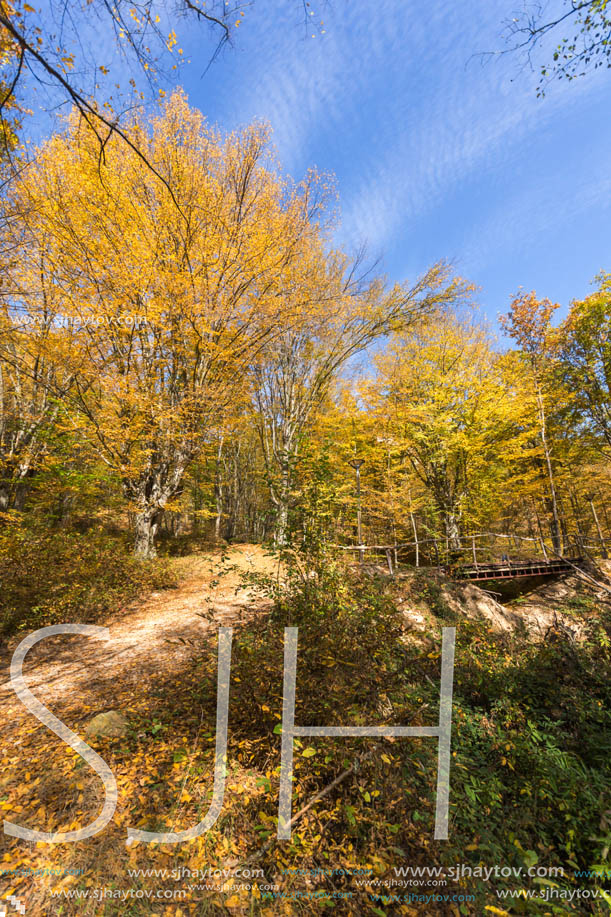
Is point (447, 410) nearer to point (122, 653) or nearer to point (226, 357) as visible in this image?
point (226, 357)

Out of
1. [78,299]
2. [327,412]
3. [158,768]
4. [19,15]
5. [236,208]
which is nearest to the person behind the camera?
[19,15]

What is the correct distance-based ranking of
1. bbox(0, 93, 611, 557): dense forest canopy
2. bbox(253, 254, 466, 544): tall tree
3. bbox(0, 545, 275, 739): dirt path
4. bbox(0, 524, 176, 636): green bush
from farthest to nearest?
bbox(253, 254, 466, 544): tall tree → bbox(0, 93, 611, 557): dense forest canopy → bbox(0, 524, 176, 636): green bush → bbox(0, 545, 275, 739): dirt path

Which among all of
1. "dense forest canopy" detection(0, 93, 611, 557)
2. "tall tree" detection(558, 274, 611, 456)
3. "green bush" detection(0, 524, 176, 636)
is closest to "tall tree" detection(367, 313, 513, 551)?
"dense forest canopy" detection(0, 93, 611, 557)

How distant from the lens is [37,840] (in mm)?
2354

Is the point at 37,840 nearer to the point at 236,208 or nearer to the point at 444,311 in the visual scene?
the point at 236,208

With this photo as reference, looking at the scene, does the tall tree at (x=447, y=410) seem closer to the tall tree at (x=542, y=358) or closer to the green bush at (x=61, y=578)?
the tall tree at (x=542, y=358)

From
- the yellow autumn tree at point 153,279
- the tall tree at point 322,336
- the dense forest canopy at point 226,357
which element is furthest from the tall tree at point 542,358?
the yellow autumn tree at point 153,279

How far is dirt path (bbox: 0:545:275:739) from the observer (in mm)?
4043

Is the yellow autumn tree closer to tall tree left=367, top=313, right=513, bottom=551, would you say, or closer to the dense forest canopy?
the dense forest canopy

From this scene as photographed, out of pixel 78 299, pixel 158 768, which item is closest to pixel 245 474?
pixel 78 299

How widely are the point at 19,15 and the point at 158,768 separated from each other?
6.25m

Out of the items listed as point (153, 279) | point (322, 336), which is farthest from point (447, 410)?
point (153, 279)

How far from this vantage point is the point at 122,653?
17.1 ft

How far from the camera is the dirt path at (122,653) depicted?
159 inches
